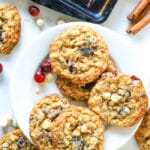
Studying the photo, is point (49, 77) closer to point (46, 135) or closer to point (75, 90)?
point (75, 90)

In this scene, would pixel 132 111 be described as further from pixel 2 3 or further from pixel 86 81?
pixel 2 3

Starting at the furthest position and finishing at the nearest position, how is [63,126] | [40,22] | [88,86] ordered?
[40,22], [88,86], [63,126]

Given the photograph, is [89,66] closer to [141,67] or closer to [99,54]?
[99,54]

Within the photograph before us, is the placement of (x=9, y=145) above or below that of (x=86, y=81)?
below

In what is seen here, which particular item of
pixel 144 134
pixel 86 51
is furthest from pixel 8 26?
pixel 144 134

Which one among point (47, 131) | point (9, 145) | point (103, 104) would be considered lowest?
point (9, 145)

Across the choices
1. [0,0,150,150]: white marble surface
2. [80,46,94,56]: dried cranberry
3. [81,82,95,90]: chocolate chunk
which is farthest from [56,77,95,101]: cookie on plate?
[0,0,150,150]: white marble surface

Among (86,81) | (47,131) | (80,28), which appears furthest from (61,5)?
(47,131)
